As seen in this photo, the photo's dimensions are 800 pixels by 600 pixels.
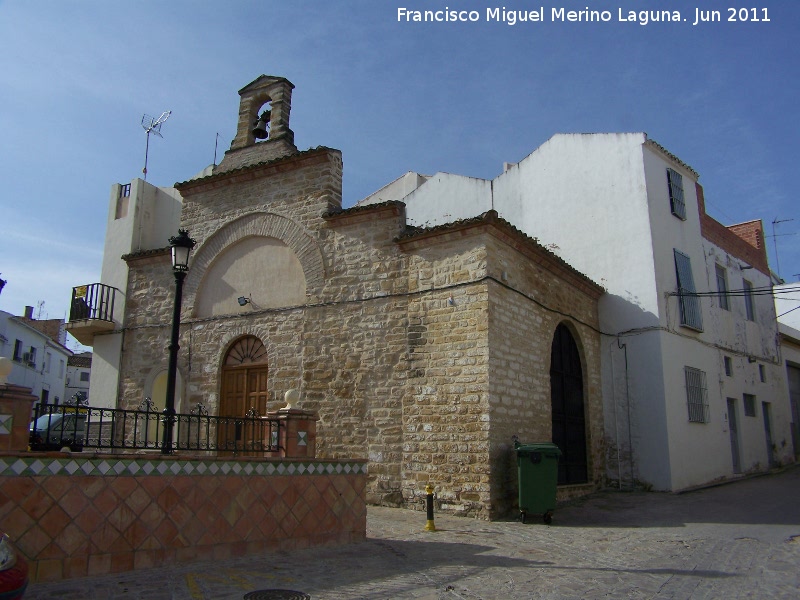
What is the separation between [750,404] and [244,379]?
1369 cm

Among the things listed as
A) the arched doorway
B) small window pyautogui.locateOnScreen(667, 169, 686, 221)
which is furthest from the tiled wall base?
small window pyautogui.locateOnScreen(667, 169, 686, 221)

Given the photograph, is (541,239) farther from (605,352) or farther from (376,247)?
(376,247)

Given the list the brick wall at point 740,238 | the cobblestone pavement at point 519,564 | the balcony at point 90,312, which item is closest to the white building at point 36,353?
the balcony at point 90,312

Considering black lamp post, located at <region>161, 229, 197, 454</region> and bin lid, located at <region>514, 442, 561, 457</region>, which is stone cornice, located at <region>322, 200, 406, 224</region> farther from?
bin lid, located at <region>514, 442, 561, 457</region>

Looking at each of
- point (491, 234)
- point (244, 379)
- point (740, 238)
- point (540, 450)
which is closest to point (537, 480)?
point (540, 450)

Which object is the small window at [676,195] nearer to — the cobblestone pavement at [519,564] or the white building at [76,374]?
the cobblestone pavement at [519,564]

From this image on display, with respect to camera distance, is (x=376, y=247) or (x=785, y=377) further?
(x=785, y=377)

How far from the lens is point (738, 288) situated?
62.3ft

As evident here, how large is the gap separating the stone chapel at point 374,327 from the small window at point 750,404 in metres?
6.25

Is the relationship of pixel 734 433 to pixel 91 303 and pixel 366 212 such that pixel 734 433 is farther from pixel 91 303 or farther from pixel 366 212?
pixel 91 303

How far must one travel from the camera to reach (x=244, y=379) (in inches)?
523

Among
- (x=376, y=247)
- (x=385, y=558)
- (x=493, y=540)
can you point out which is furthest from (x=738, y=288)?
(x=385, y=558)

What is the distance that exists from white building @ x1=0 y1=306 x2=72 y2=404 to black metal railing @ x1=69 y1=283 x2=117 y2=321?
53.7ft

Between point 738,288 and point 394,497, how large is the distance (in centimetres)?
1302
